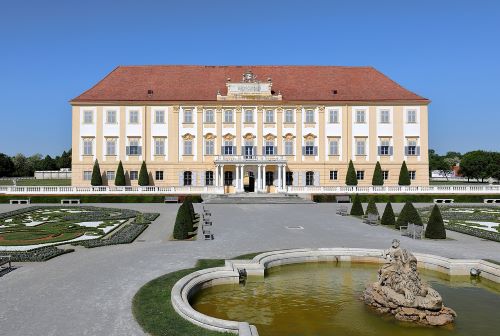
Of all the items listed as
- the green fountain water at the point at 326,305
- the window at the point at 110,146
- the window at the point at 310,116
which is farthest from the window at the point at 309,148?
the green fountain water at the point at 326,305

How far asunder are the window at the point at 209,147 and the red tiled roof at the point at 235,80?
175 inches

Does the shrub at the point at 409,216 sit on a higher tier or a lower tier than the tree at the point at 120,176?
lower

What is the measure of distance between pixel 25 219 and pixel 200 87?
89.0 ft

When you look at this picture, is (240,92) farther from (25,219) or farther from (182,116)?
(25,219)

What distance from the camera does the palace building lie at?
46094 millimetres

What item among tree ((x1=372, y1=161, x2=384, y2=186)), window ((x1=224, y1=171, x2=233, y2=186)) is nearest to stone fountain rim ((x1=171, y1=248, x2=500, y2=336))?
tree ((x1=372, y1=161, x2=384, y2=186))

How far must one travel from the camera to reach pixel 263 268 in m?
12.7

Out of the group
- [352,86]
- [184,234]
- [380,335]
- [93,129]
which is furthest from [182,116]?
[380,335]

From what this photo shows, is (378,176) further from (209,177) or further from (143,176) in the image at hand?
(143,176)

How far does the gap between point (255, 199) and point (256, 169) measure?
7.56 meters

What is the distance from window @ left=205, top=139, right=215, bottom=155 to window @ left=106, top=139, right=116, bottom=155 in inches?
378

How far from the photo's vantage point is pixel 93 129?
46125 millimetres

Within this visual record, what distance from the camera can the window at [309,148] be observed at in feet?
153

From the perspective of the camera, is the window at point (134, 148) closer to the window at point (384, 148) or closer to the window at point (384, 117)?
the window at point (384, 148)
